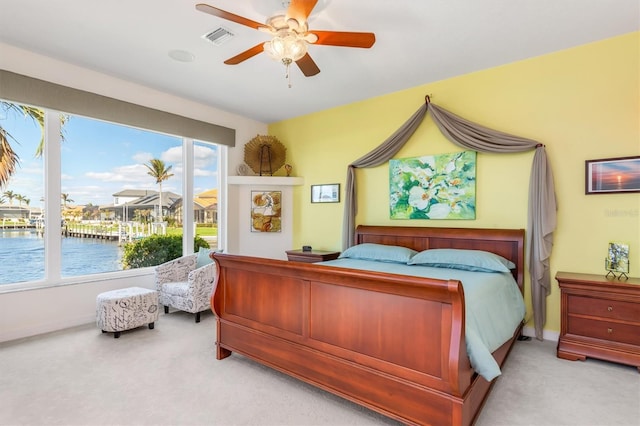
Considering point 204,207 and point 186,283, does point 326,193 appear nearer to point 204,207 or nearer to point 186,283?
point 204,207

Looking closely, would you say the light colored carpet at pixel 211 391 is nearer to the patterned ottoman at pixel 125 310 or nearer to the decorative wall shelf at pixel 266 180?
the patterned ottoman at pixel 125 310

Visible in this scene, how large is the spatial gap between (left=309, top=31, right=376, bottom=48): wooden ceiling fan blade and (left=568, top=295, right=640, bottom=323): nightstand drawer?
284 cm

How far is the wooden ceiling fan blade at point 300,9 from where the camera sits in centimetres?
208

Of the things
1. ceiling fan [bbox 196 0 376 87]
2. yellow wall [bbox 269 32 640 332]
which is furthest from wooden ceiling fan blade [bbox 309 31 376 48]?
yellow wall [bbox 269 32 640 332]

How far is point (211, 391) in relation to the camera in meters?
2.41

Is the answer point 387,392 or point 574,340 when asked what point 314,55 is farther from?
point 574,340

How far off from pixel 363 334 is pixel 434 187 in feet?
8.27

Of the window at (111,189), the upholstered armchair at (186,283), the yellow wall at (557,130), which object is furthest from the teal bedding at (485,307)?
the window at (111,189)

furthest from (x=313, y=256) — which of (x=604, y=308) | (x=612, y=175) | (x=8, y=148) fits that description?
Result: (x=8, y=148)

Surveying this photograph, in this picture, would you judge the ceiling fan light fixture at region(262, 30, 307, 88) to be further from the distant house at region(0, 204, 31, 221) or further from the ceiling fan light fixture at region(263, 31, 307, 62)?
the distant house at region(0, 204, 31, 221)

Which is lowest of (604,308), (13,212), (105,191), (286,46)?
(604,308)

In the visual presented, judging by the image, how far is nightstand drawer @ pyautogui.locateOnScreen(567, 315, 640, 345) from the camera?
106 inches

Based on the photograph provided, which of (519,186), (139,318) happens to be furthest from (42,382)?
(519,186)

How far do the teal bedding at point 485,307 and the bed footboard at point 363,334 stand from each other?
0.36ft
